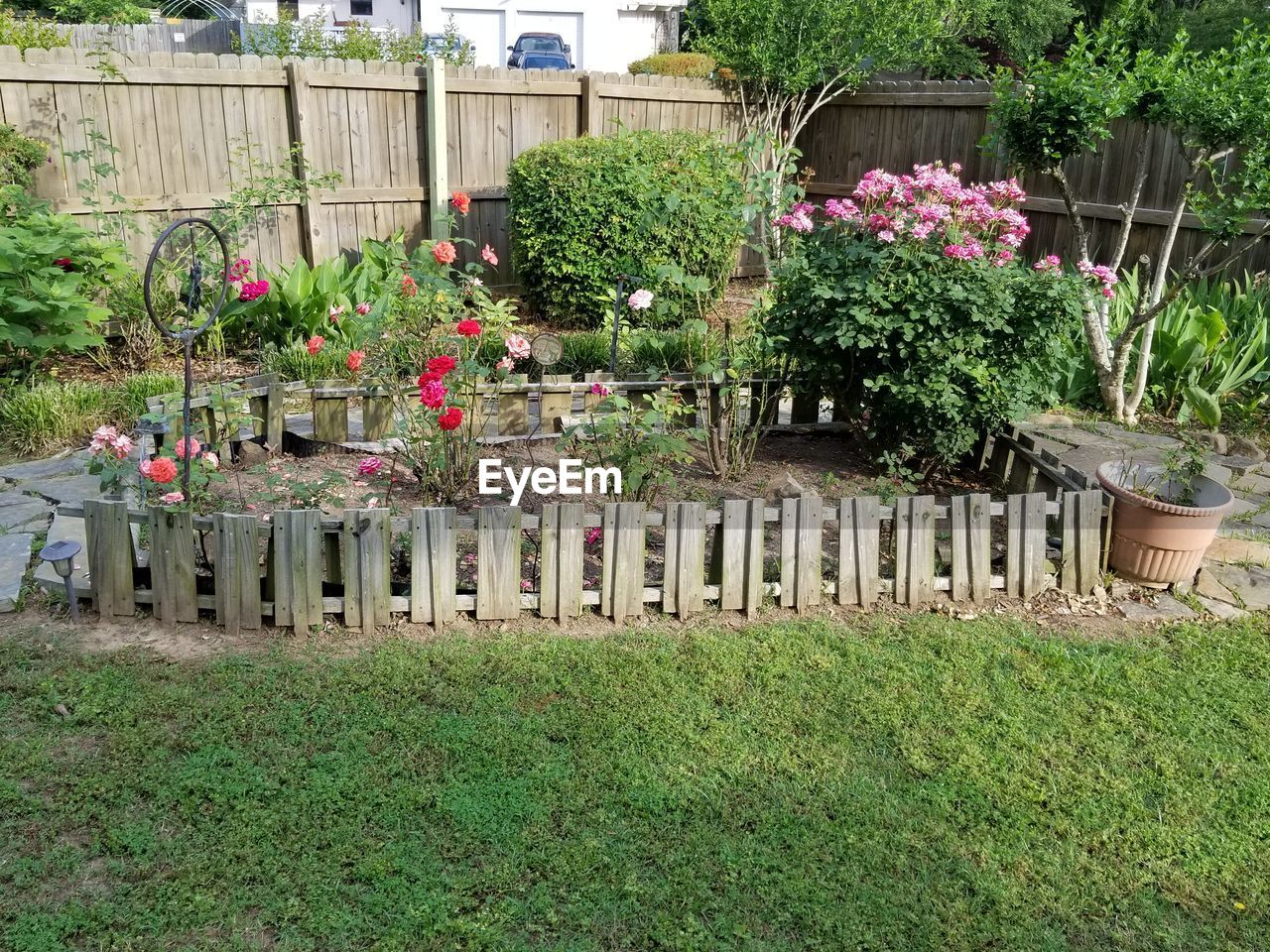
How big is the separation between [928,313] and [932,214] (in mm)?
457

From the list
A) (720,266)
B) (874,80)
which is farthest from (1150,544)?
(874,80)

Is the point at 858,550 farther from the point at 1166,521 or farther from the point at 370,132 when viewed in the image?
the point at 370,132

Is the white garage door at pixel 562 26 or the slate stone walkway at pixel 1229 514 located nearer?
the slate stone walkway at pixel 1229 514

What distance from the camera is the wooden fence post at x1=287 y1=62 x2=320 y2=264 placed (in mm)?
7855

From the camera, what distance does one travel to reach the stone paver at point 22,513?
445 centimetres

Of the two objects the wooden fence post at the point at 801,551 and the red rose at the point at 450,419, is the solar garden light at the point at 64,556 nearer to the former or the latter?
the red rose at the point at 450,419

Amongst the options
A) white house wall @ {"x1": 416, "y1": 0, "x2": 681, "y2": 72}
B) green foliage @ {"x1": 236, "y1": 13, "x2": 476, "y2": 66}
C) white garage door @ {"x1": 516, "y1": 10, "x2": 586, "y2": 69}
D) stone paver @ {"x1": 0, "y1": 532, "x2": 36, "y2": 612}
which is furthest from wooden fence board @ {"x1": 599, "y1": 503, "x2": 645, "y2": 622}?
white garage door @ {"x1": 516, "y1": 10, "x2": 586, "y2": 69}

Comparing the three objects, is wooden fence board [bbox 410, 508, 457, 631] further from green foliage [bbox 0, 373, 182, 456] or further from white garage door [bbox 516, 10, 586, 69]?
white garage door [bbox 516, 10, 586, 69]

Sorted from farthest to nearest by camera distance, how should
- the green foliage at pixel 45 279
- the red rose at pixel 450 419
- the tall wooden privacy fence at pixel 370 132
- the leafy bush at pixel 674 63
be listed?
the leafy bush at pixel 674 63, the tall wooden privacy fence at pixel 370 132, the green foliage at pixel 45 279, the red rose at pixel 450 419

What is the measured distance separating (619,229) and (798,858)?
5942 mm

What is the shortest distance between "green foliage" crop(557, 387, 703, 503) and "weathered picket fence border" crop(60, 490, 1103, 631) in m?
0.46

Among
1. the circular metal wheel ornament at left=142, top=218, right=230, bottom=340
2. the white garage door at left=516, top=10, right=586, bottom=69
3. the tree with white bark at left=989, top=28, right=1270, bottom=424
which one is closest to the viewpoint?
the tree with white bark at left=989, top=28, right=1270, bottom=424

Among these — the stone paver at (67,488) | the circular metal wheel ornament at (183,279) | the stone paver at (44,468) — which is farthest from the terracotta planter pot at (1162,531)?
the circular metal wheel ornament at (183,279)

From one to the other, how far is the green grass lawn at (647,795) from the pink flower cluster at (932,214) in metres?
1.89
